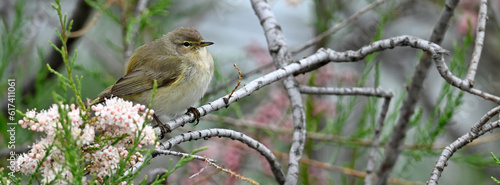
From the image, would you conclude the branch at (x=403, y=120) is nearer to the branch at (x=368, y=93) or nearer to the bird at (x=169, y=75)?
the branch at (x=368, y=93)

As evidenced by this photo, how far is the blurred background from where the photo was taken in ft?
13.3

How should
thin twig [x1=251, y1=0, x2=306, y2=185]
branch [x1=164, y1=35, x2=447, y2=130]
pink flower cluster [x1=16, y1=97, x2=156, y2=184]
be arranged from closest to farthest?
pink flower cluster [x1=16, y1=97, x2=156, y2=184] → branch [x1=164, y1=35, x2=447, y2=130] → thin twig [x1=251, y1=0, x2=306, y2=185]

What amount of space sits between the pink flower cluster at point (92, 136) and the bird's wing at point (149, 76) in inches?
59.8

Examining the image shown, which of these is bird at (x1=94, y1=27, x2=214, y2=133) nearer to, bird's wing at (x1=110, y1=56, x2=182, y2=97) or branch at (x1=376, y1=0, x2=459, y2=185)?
bird's wing at (x1=110, y1=56, x2=182, y2=97)

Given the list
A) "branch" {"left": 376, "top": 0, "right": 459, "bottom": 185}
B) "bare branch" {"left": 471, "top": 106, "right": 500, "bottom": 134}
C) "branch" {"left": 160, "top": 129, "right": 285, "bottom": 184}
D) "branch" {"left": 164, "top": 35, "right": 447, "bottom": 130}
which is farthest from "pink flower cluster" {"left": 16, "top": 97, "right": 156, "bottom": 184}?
"branch" {"left": 376, "top": 0, "right": 459, "bottom": 185}

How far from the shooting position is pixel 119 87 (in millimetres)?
3322

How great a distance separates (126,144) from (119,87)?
155 centimetres

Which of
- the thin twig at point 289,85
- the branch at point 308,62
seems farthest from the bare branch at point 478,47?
the thin twig at point 289,85

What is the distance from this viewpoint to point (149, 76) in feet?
11.5

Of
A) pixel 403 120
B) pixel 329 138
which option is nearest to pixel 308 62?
pixel 403 120

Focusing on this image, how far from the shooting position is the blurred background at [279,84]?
13.3 ft

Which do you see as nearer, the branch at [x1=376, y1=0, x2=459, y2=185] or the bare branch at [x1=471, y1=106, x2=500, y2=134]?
the bare branch at [x1=471, y1=106, x2=500, y2=134]

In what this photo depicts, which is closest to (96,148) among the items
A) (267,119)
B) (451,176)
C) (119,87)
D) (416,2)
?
(119,87)

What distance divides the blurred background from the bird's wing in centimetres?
29
